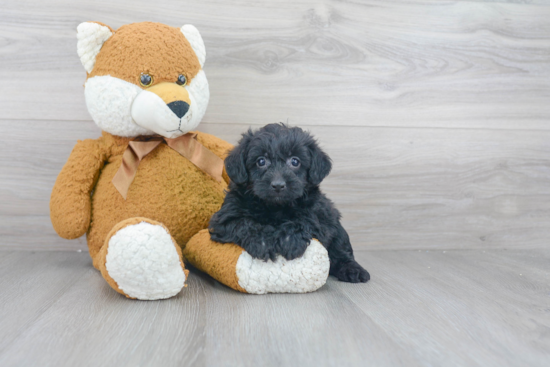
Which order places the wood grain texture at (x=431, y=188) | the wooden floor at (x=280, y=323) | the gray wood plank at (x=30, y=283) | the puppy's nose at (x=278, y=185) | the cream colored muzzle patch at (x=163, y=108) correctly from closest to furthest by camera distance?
the wooden floor at (x=280, y=323) < the gray wood plank at (x=30, y=283) < the puppy's nose at (x=278, y=185) < the cream colored muzzle patch at (x=163, y=108) < the wood grain texture at (x=431, y=188)

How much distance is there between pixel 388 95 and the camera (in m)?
1.62

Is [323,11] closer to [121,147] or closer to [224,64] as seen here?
[224,64]

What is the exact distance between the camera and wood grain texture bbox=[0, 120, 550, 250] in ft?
5.29

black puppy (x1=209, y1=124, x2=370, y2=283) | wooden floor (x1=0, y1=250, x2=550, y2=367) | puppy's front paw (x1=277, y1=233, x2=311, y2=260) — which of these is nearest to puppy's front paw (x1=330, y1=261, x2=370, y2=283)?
wooden floor (x1=0, y1=250, x2=550, y2=367)

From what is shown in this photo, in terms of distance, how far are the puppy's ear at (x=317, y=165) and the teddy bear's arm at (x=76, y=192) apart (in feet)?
2.03

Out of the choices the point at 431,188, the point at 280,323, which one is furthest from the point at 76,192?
the point at 431,188

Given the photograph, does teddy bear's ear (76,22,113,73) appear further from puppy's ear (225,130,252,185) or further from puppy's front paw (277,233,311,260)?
puppy's front paw (277,233,311,260)

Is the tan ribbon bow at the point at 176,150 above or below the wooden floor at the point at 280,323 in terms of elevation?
above

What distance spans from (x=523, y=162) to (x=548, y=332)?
1.00m

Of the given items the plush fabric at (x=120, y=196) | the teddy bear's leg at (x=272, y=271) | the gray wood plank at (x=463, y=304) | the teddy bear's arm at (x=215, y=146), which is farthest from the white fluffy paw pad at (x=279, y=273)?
the teddy bear's arm at (x=215, y=146)

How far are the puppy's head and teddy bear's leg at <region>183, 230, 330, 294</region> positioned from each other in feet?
0.48

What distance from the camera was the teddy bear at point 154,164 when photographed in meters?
1.07

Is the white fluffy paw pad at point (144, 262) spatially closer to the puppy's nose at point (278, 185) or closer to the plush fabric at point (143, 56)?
the puppy's nose at point (278, 185)

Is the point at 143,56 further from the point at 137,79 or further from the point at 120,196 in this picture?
the point at 120,196
